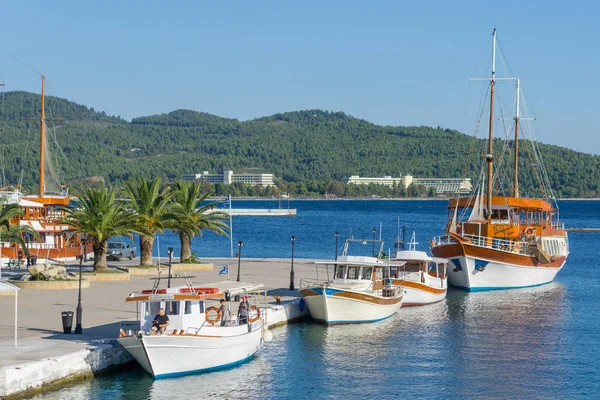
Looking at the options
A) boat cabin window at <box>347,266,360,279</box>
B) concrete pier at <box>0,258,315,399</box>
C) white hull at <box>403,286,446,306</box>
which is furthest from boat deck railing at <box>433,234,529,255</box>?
boat cabin window at <box>347,266,360,279</box>

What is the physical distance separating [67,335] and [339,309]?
13.3m

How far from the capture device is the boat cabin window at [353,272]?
40.9 metres

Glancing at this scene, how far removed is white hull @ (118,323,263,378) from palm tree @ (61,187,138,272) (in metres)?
18.7

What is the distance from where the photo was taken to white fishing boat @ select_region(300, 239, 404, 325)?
3844 centimetres

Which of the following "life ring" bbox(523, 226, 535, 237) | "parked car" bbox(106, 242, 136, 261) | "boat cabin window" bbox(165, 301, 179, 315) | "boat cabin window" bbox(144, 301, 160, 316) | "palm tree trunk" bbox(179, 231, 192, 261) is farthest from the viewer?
"parked car" bbox(106, 242, 136, 261)

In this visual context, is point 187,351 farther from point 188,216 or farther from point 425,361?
point 188,216

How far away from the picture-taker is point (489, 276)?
55.6 m

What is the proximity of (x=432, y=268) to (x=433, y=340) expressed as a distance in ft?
47.7

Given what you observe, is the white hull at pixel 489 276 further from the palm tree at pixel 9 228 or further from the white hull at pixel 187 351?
the white hull at pixel 187 351

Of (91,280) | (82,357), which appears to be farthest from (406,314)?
(82,357)

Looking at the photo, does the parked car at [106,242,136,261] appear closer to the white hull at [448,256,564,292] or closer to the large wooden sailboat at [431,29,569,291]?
the large wooden sailboat at [431,29,569,291]

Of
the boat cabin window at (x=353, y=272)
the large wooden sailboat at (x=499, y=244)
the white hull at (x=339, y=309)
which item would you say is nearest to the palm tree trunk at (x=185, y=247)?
the large wooden sailboat at (x=499, y=244)

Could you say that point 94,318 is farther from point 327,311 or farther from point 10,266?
point 10,266

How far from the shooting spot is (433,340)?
36594 millimetres
